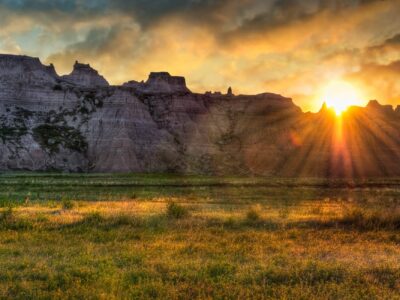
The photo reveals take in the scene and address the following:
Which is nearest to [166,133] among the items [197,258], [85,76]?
[85,76]

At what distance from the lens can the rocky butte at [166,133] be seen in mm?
107750

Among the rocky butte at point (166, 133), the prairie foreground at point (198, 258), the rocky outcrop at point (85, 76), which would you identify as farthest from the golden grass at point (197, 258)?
the rocky outcrop at point (85, 76)

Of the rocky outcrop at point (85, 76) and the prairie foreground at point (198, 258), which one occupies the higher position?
the rocky outcrop at point (85, 76)

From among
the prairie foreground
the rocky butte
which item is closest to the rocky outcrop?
the rocky butte

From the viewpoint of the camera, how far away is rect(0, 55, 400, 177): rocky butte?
4242 inches

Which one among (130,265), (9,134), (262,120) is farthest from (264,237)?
(262,120)

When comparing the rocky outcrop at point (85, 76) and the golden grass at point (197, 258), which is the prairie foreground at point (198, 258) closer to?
the golden grass at point (197, 258)

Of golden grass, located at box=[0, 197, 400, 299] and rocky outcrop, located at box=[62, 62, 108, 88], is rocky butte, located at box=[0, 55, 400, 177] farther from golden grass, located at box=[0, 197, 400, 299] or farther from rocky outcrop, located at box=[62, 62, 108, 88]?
golden grass, located at box=[0, 197, 400, 299]

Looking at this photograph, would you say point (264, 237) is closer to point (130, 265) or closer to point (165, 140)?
point (130, 265)

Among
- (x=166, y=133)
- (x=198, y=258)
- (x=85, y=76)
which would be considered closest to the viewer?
(x=198, y=258)

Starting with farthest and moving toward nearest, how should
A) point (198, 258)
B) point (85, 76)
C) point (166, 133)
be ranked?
point (85, 76) → point (166, 133) → point (198, 258)

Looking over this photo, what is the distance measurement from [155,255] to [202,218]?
820 cm

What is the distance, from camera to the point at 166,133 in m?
124

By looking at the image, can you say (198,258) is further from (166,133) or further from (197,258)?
(166,133)
